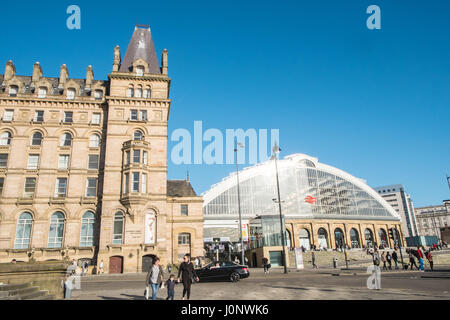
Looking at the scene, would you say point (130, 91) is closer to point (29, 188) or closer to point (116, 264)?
point (29, 188)

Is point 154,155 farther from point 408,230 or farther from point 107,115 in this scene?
point 408,230

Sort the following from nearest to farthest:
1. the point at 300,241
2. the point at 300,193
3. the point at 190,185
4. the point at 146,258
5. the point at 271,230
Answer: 1. the point at 146,258
2. the point at 271,230
3. the point at 190,185
4. the point at 300,241
5. the point at 300,193

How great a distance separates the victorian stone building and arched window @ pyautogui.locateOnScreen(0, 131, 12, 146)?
10cm

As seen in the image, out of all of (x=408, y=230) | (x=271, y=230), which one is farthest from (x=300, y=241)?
(x=408, y=230)

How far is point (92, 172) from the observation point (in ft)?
121

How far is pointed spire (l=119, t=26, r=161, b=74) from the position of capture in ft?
139

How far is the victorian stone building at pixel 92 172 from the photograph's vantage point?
33.8 metres

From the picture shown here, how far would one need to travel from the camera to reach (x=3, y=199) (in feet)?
113

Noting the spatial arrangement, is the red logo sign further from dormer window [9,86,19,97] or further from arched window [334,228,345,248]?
dormer window [9,86,19,97]

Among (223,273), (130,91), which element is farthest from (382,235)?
(130,91)

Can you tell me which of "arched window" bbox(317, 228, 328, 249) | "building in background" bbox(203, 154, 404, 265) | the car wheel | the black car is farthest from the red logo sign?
the car wheel

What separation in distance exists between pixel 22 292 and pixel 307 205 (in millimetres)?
69215

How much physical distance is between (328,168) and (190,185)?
4655 centimetres

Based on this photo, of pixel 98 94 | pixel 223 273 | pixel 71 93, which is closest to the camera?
pixel 223 273
